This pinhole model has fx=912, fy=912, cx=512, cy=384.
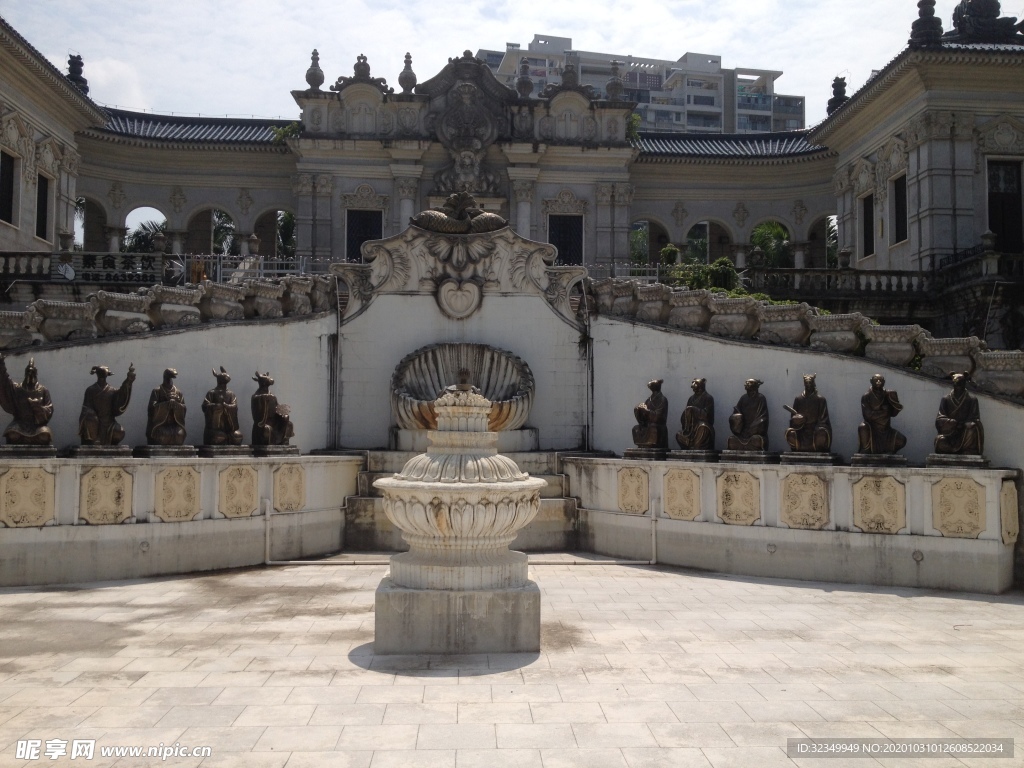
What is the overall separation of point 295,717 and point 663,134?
32853mm

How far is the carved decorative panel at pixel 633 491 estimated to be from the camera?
41.0ft

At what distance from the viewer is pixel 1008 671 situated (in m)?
7.00

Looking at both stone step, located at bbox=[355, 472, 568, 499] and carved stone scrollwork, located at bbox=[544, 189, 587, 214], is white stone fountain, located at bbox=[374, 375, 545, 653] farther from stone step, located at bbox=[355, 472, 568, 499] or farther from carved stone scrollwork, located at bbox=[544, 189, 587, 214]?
carved stone scrollwork, located at bbox=[544, 189, 587, 214]

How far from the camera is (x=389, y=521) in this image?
12914 mm

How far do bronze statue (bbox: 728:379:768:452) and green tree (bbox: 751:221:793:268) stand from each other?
90.8 feet

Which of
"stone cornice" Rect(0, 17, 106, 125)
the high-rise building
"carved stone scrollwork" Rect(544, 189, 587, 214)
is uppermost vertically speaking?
the high-rise building

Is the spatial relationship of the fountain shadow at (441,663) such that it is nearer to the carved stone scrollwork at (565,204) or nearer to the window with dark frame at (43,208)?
the carved stone scrollwork at (565,204)

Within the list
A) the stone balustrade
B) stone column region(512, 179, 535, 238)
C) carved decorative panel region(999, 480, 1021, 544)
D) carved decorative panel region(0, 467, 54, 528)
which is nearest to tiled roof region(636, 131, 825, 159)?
stone column region(512, 179, 535, 238)

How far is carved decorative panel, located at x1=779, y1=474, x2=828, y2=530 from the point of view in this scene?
11055 millimetres

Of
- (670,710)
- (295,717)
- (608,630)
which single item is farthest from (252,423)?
(670,710)

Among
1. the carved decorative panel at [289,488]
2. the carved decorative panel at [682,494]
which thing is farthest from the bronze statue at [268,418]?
the carved decorative panel at [682,494]

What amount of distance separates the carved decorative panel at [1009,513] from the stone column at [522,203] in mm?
20315

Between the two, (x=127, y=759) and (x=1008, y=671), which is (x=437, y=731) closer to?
(x=127, y=759)

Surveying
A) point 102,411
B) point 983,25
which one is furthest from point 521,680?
point 983,25
